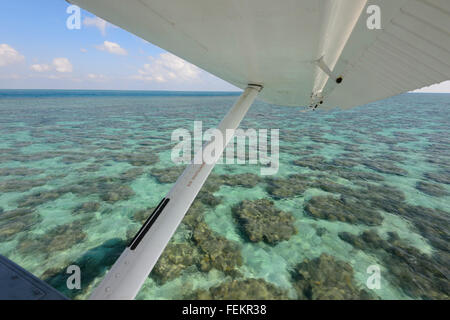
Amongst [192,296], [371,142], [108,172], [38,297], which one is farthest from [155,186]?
[371,142]

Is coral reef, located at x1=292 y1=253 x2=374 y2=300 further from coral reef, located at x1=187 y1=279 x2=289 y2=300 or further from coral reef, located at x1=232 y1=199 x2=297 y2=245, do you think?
coral reef, located at x1=232 y1=199 x2=297 y2=245

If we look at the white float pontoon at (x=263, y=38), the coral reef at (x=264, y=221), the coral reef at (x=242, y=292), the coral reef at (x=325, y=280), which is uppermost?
the white float pontoon at (x=263, y=38)

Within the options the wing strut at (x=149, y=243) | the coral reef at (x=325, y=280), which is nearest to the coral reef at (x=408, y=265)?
the coral reef at (x=325, y=280)

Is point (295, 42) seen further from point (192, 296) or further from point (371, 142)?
point (371, 142)

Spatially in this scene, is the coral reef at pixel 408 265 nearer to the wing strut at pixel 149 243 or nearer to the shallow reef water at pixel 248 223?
the shallow reef water at pixel 248 223

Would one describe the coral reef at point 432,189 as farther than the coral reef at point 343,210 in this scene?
Yes

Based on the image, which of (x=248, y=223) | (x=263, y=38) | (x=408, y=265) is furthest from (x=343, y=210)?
(x=263, y=38)

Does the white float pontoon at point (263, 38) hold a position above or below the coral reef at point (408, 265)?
above

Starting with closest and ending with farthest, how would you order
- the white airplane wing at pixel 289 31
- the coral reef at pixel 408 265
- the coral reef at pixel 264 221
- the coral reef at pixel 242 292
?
the white airplane wing at pixel 289 31
the coral reef at pixel 242 292
the coral reef at pixel 408 265
the coral reef at pixel 264 221
